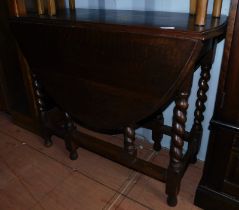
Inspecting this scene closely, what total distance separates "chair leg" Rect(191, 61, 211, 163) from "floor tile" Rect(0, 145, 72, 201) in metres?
0.78

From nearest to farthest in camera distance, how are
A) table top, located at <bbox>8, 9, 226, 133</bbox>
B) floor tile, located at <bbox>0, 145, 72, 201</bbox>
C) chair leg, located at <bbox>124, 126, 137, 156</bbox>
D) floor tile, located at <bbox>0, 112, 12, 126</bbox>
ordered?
table top, located at <bbox>8, 9, 226, 133</bbox>, chair leg, located at <bbox>124, 126, 137, 156</bbox>, floor tile, located at <bbox>0, 145, 72, 201</bbox>, floor tile, located at <bbox>0, 112, 12, 126</bbox>

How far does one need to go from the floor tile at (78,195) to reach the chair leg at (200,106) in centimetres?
55

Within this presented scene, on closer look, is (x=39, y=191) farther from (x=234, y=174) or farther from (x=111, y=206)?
(x=234, y=174)

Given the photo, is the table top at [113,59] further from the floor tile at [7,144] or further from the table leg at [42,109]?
the floor tile at [7,144]

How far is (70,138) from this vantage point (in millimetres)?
1559

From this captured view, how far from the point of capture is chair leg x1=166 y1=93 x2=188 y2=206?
3.43 ft

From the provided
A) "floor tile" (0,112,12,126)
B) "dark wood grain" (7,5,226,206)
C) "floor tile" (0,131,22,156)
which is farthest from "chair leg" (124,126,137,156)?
"floor tile" (0,112,12,126)

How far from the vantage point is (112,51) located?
102cm

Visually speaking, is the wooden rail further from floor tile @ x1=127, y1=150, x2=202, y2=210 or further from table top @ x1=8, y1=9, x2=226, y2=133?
floor tile @ x1=127, y1=150, x2=202, y2=210

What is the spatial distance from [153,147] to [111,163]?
319mm

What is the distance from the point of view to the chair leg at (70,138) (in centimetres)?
153

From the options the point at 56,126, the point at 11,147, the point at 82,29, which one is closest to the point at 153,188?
the point at 56,126

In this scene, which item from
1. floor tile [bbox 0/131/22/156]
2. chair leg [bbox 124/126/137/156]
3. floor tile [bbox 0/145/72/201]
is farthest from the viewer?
floor tile [bbox 0/131/22/156]

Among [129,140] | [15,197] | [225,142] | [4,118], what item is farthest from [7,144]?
[225,142]
